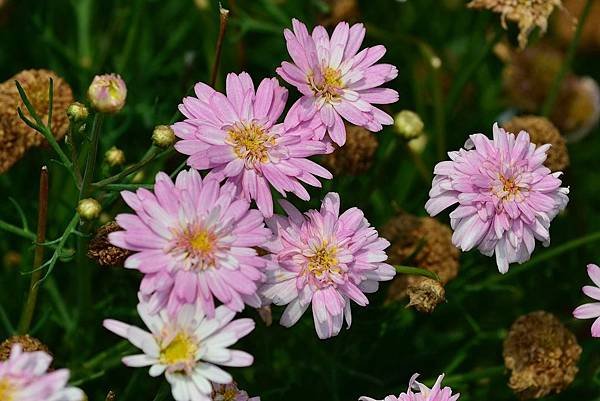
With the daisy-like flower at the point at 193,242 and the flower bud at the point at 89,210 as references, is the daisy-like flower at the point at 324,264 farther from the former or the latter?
the flower bud at the point at 89,210

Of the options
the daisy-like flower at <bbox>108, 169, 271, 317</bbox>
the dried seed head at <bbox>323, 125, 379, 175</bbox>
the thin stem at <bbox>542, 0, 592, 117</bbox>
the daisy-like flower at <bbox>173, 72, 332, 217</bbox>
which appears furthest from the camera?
the thin stem at <bbox>542, 0, 592, 117</bbox>

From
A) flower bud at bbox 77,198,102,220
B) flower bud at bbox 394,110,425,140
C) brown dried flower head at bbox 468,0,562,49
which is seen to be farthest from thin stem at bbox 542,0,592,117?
flower bud at bbox 77,198,102,220

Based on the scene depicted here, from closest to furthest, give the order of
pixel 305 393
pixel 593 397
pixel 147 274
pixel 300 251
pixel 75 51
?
pixel 147 274
pixel 300 251
pixel 305 393
pixel 593 397
pixel 75 51

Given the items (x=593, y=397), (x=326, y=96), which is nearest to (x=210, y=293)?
(x=326, y=96)

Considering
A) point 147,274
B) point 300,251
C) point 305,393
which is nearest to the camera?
point 147,274

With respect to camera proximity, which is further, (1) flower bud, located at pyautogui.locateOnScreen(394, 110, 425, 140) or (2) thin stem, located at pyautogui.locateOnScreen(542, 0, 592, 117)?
(2) thin stem, located at pyautogui.locateOnScreen(542, 0, 592, 117)

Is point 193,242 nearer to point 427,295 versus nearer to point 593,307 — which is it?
point 427,295

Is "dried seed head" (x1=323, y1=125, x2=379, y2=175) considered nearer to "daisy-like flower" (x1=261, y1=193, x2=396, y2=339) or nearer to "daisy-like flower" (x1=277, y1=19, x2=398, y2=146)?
"daisy-like flower" (x1=277, y1=19, x2=398, y2=146)

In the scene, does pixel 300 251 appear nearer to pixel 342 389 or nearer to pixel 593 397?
pixel 342 389
